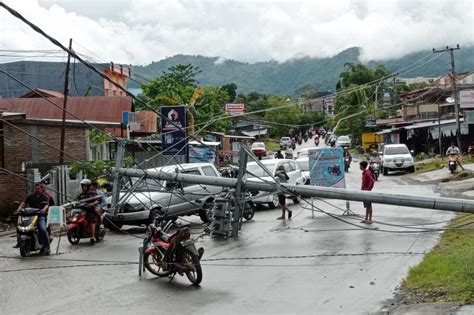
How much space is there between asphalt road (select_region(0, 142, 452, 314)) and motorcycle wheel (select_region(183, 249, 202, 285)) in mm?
140

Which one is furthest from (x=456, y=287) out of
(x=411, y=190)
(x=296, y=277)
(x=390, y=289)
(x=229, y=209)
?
(x=411, y=190)

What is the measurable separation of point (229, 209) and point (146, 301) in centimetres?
707

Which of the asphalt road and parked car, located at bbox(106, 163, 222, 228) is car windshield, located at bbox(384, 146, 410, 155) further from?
the asphalt road

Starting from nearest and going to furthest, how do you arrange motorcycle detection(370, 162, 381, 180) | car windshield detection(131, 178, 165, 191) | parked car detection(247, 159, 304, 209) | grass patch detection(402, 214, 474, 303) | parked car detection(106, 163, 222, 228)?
grass patch detection(402, 214, 474, 303) → car windshield detection(131, 178, 165, 191) → parked car detection(106, 163, 222, 228) → parked car detection(247, 159, 304, 209) → motorcycle detection(370, 162, 381, 180)

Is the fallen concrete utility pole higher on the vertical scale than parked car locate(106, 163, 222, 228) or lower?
higher

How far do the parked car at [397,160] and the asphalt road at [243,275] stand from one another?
21.5 m

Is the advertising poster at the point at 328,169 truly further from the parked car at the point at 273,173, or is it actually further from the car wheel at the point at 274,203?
the car wheel at the point at 274,203

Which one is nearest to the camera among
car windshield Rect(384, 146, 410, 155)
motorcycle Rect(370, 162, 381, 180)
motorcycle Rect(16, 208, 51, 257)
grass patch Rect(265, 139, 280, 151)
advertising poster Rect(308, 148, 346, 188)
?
motorcycle Rect(16, 208, 51, 257)

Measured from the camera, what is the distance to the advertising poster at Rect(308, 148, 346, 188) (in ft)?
70.1

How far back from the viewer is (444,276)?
32.0ft

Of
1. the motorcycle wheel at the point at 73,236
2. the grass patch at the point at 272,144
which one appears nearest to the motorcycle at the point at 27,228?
the motorcycle wheel at the point at 73,236

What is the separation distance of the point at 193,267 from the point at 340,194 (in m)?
3.94

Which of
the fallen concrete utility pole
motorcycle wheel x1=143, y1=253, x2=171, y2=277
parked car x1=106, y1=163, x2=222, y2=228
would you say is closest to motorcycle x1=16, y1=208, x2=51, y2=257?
parked car x1=106, y1=163, x2=222, y2=228

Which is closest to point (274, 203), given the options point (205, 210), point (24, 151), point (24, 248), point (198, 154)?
point (205, 210)
